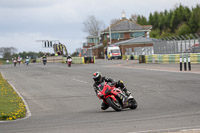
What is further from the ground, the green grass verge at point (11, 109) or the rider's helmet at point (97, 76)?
the rider's helmet at point (97, 76)

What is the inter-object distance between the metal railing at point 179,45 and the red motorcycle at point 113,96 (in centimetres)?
2613

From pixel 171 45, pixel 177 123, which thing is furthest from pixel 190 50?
pixel 177 123

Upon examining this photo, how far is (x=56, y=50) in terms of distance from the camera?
292 feet

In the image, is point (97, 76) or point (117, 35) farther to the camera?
point (117, 35)

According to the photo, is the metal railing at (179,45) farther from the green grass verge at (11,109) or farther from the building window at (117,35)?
the building window at (117,35)

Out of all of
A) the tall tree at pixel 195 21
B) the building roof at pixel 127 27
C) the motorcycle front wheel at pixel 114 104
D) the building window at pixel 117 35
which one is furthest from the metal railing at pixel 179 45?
the building window at pixel 117 35

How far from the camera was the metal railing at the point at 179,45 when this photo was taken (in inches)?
1518

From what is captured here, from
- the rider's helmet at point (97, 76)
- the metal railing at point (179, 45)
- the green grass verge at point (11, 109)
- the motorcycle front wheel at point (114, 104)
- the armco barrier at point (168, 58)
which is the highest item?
the metal railing at point (179, 45)

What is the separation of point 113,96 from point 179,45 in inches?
1251

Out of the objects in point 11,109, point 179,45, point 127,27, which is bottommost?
point 11,109

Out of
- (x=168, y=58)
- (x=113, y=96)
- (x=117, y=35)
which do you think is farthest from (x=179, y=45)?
(x=117, y=35)

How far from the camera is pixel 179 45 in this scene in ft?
139

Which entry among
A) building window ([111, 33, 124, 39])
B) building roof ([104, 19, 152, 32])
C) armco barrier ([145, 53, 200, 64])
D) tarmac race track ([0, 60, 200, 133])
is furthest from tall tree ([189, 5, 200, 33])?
tarmac race track ([0, 60, 200, 133])

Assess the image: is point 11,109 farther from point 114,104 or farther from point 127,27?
point 127,27
